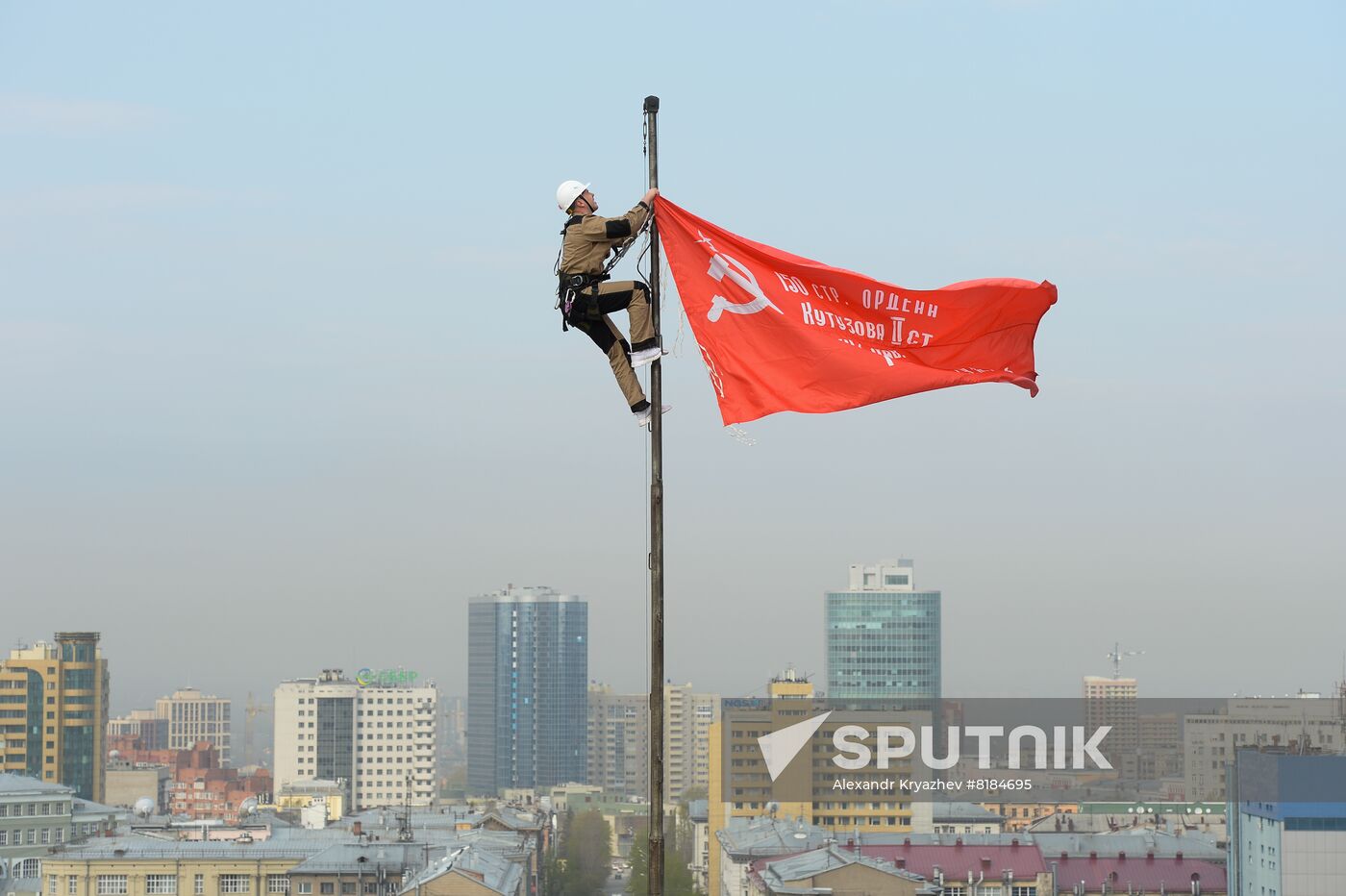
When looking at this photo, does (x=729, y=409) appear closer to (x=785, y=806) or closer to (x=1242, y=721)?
(x=785, y=806)

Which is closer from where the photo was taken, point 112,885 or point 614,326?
point 614,326

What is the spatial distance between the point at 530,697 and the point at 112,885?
13128cm

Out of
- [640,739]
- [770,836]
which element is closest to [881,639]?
[640,739]

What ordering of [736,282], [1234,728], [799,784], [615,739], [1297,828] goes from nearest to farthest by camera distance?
[736,282] → [1297,828] → [799,784] → [1234,728] → [615,739]

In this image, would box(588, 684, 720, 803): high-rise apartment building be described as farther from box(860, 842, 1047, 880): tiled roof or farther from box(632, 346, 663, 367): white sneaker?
box(632, 346, 663, 367): white sneaker

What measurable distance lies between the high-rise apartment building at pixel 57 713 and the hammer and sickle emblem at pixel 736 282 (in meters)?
107

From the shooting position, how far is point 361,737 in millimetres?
153375

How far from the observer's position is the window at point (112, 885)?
61.9 meters

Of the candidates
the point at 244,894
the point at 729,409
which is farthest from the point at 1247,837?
the point at 729,409

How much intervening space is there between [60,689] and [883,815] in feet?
177

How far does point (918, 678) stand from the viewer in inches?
6250

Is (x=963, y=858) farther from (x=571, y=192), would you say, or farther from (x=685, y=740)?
(x=685, y=740)

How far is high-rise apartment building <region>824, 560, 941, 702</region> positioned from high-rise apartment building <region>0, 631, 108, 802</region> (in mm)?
67745

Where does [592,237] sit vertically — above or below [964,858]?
above
